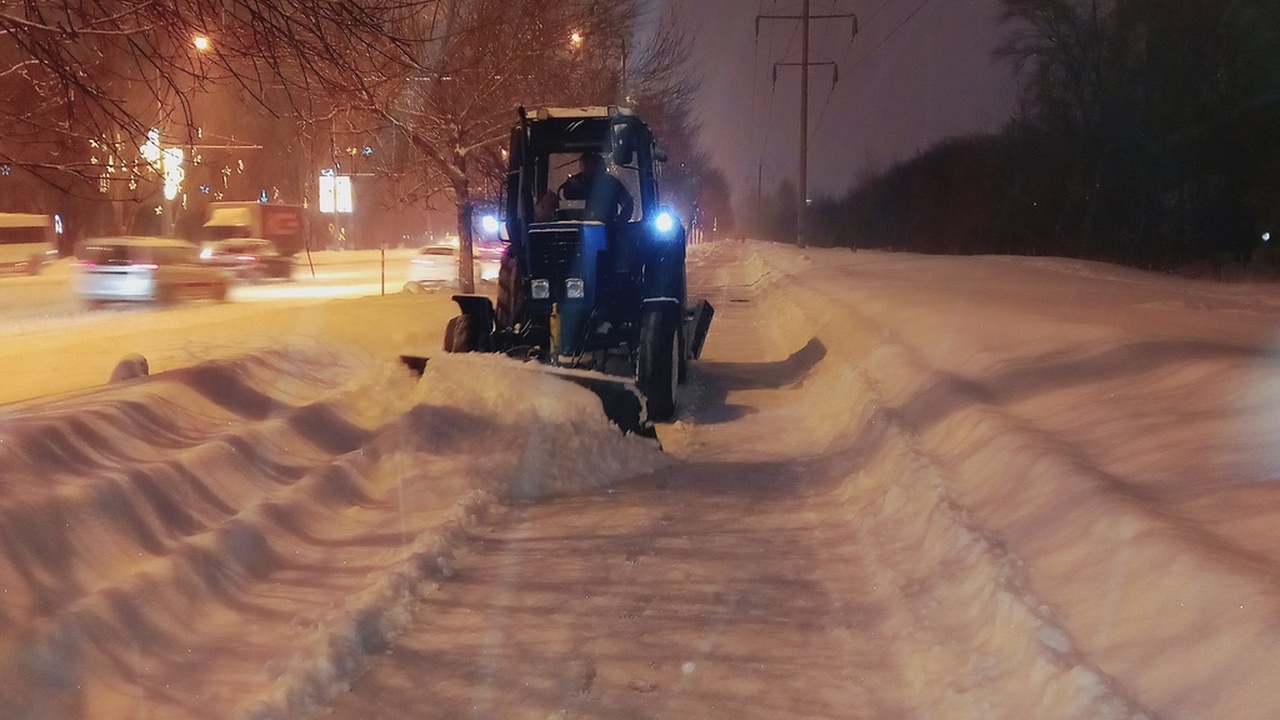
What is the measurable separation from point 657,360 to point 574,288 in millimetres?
1063

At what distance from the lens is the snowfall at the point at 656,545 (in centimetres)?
455

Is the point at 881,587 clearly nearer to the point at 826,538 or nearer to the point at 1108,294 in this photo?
the point at 826,538

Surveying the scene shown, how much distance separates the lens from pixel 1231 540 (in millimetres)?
4812

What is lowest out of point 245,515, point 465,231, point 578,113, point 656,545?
point 656,545

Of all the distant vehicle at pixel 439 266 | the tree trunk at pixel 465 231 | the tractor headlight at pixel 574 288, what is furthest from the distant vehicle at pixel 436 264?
the tractor headlight at pixel 574 288

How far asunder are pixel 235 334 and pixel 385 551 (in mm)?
9712

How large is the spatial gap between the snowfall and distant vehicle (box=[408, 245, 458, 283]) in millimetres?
24871

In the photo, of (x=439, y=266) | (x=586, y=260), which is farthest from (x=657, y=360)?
(x=439, y=266)

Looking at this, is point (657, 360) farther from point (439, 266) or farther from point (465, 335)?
point (439, 266)

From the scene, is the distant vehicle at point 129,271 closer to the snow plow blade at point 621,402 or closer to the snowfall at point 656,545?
the snowfall at point 656,545

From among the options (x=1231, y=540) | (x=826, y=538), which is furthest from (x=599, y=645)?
(x=1231, y=540)

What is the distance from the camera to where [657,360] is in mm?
10609

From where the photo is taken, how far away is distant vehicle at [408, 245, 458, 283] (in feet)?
119

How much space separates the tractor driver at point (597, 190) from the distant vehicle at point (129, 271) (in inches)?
662
